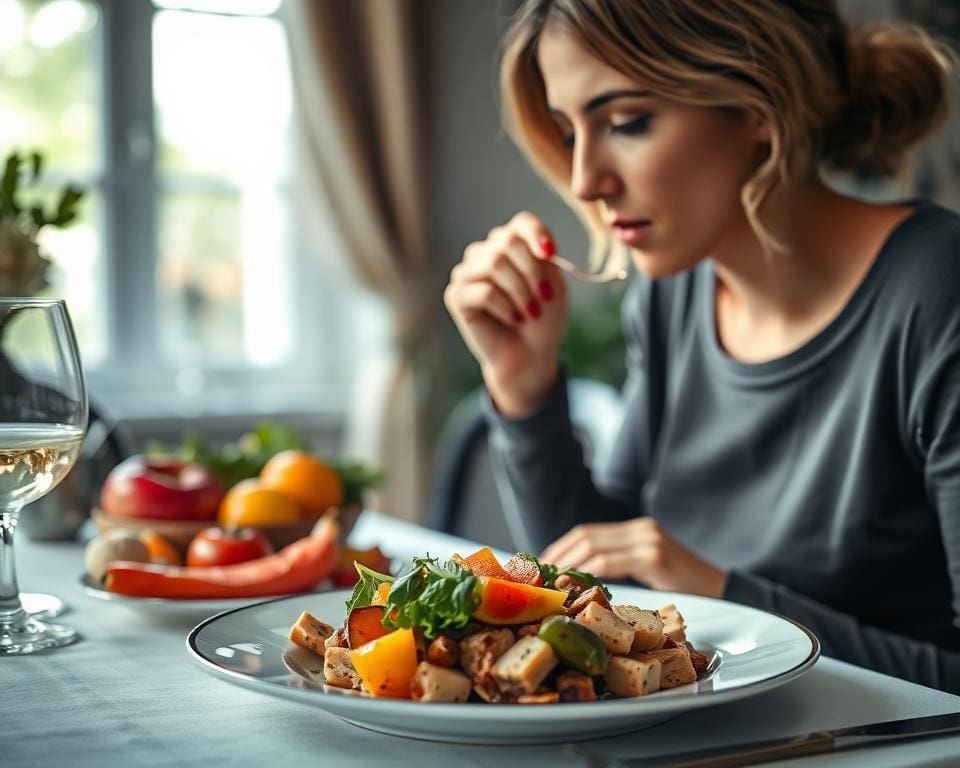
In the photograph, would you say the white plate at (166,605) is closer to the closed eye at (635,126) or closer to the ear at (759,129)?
the closed eye at (635,126)

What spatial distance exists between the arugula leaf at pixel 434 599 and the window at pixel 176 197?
3.04m

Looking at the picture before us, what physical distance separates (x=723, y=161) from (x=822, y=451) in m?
0.37

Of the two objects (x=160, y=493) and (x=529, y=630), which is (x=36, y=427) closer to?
(x=160, y=493)

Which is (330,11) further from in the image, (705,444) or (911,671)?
(911,671)

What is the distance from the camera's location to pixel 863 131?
61.6 inches

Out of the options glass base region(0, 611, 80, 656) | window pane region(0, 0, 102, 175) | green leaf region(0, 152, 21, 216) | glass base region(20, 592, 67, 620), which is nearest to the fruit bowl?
glass base region(20, 592, 67, 620)

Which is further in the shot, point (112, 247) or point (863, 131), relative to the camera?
point (112, 247)

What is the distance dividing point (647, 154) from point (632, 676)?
85cm

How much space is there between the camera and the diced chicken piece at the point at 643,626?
2.49 feet

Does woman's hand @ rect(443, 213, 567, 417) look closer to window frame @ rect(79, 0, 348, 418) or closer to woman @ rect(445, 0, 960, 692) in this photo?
woman @ rect(445, 0, 960, 692)

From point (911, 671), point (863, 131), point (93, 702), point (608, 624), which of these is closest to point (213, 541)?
point (93, 702)

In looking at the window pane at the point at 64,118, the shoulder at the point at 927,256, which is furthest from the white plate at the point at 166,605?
the window pane at the point at 64,118

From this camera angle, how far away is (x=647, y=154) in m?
1.43

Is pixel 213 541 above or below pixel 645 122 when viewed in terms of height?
below
